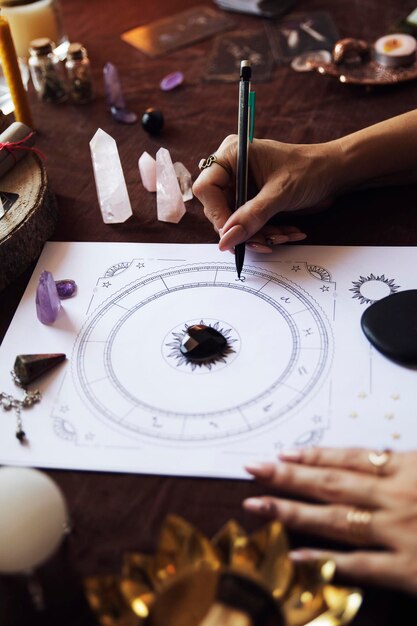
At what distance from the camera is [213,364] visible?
2.69ft

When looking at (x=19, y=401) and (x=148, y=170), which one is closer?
(x=19, y=401)

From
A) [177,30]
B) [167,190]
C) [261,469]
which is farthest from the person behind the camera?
[177,30]

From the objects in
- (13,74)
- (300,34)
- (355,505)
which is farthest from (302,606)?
(300,34)

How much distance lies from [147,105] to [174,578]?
0.95m

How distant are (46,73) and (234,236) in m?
0.63

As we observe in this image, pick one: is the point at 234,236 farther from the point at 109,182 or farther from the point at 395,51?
the point at 395,51

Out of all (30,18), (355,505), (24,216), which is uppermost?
(30,18)

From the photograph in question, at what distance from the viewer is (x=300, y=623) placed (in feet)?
1.86

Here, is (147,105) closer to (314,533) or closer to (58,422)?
(58,422)

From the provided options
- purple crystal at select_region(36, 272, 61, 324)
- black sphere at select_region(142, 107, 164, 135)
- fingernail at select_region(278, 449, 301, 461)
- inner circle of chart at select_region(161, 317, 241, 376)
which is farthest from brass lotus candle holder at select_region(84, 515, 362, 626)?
black sphere at select_region(142, 107, 164, 135)

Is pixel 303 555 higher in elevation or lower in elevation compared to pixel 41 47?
lower

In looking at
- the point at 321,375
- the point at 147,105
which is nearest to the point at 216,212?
the point at 321,375

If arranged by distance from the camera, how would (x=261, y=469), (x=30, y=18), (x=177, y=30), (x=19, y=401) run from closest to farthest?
(x=261, y=469), (x=19, y=401), (x=30, y=18), (x=177, y=30)

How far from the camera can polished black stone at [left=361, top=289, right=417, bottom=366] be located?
792 mm
